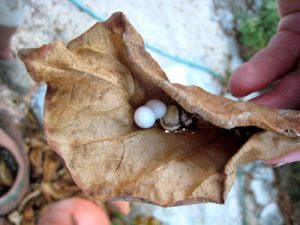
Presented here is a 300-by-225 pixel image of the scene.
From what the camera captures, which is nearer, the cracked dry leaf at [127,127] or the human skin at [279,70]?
the cracked dry leaf at [127,127]

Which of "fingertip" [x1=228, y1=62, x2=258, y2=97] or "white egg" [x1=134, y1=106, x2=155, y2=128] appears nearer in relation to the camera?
"white egg" [x1=134, y1=106, x2=155, y2=128]

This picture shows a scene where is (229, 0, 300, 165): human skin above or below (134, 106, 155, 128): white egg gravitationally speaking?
below

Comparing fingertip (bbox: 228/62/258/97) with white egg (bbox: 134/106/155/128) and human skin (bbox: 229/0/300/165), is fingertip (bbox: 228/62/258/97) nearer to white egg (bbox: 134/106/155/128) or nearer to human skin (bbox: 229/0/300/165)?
human skin (bbox: 229/0/300/165)

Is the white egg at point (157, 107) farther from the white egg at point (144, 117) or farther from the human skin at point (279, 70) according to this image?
the human skin at point (279, 70)

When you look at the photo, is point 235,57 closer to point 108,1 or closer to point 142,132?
point 108,1

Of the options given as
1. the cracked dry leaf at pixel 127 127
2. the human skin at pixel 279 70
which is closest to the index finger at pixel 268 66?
the human skin at pixel 279 70

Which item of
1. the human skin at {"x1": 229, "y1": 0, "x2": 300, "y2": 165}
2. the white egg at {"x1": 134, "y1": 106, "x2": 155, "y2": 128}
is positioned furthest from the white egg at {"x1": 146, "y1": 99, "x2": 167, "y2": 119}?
the human skin at {"x1": 229, "y1": 0, "x2": 300, "y2": 165}

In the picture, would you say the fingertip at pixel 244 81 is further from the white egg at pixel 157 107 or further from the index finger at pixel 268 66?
the white egg at pixel 157 107

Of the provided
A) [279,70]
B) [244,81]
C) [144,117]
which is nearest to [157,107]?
[144,117]

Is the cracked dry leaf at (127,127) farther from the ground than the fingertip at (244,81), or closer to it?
farther from the ground
